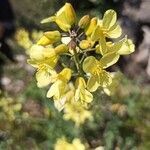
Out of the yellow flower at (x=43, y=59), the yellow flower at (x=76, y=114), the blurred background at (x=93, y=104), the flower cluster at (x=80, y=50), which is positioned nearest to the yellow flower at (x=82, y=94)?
the flower cluster at (x=80, y=50)

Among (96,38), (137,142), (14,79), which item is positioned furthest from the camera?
(14,79)

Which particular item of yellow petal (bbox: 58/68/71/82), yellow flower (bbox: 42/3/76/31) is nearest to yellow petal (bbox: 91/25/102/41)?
yellow flower (bbox: 42/3/76/31)

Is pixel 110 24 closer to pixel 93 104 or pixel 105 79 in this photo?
pixel 105 79

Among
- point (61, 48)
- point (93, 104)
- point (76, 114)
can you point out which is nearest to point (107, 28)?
point (61, 48)

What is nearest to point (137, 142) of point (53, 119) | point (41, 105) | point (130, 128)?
point (130, 128)

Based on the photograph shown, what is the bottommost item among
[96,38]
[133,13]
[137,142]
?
[137,142]

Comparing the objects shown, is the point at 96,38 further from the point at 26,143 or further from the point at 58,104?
the point at 26,143
